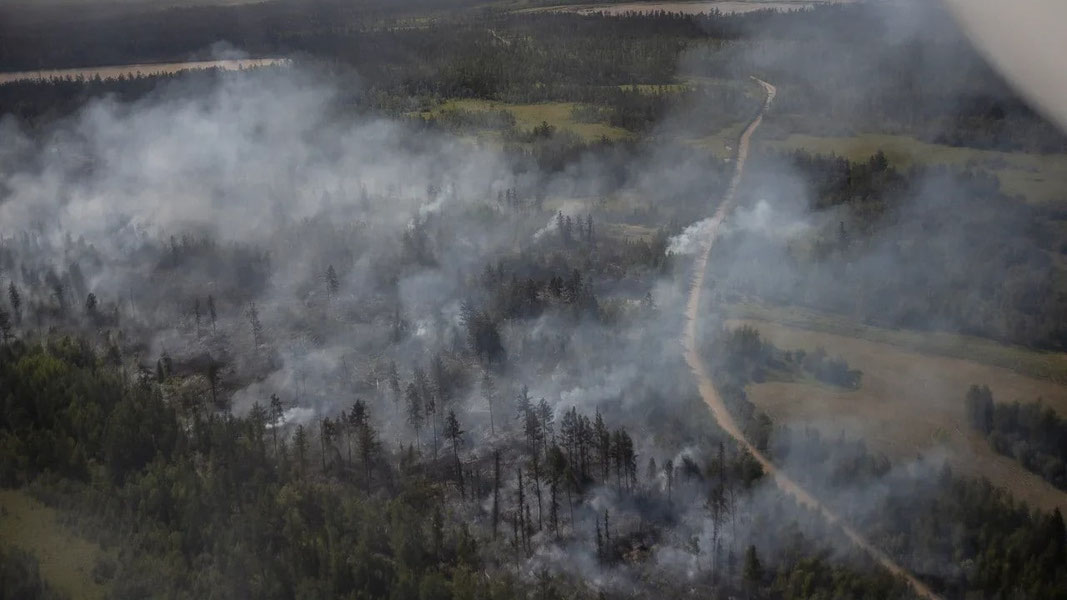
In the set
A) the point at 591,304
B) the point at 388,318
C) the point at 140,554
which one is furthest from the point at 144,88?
the point at 140,554

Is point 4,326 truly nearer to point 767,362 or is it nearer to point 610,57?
point 767,362

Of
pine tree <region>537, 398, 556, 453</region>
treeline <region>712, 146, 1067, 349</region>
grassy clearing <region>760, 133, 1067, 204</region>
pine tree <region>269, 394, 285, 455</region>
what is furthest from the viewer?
grassy clearing <region>760, 133, 1067, 204</region>

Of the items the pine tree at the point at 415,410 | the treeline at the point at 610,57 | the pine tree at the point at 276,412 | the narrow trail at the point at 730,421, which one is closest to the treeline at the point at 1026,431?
the narrow trail at the point at 730,421

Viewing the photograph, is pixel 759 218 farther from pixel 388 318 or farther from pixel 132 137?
pixel 132 137

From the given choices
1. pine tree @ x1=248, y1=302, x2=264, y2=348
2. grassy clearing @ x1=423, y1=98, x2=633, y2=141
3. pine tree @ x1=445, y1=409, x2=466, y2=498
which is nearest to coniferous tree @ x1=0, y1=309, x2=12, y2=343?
pine tree @ x1=248, y1=302, x2=264, y2=348

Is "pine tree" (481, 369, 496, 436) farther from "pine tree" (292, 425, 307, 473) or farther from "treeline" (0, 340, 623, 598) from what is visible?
"pine tree" (292, 425, 307, 473)

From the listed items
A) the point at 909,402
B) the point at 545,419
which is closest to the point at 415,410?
the point at 545,419
